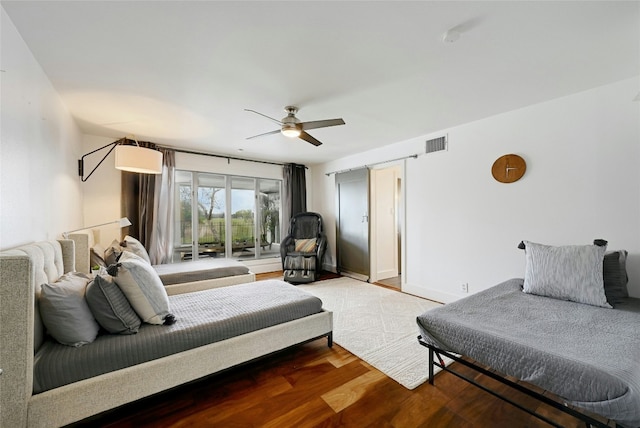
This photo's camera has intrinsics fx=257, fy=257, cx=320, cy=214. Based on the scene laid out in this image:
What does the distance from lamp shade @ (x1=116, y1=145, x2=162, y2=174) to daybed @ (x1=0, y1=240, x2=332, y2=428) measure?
44.9 inches

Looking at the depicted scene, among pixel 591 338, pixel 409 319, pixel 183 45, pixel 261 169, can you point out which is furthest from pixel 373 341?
pixel 261 169

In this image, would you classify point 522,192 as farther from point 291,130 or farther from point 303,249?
→ point 303,249

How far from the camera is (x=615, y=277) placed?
2.01m

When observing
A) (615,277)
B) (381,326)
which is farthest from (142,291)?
(615,277)

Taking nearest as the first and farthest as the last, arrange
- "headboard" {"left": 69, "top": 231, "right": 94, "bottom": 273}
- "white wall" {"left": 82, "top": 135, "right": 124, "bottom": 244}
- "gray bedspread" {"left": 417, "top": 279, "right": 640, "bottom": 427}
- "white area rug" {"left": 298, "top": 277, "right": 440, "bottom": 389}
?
"gray bedspread" {"left": 417, "top": 279, "right": 640, "bottom": 427} < "white area rug" {"left": 298, "top": 277, "right": 440, "bottom": 389} < "headboard" {"left": 69, "top": 231, "right": 94, "bottom": 273} < "white wall" {"left": 82, "top": 135, "right": 124, "bottom": 244}

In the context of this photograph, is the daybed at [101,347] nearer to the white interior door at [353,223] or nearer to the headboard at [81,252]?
the headboard at [81,252]

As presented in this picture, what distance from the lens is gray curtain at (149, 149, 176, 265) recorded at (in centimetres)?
411

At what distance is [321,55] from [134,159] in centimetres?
249

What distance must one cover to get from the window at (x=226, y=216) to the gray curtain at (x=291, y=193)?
0.60 feet

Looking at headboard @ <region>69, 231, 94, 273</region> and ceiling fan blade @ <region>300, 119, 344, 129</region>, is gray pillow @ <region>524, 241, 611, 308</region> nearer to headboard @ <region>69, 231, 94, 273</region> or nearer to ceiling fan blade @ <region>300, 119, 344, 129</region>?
ceiling fan blade @ <region>300, 119, 344, 129</region>

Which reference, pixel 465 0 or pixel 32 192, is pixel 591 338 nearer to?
pixel 465 0

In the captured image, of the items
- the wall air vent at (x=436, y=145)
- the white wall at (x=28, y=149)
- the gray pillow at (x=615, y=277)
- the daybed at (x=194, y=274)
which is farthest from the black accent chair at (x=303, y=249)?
the gray pillow at (x=615, y=277)

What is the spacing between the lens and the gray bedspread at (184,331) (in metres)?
1.37

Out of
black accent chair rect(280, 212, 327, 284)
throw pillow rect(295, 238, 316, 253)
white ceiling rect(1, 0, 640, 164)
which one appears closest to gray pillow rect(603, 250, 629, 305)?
white ceiling rect(1, 0, 640, 164)
